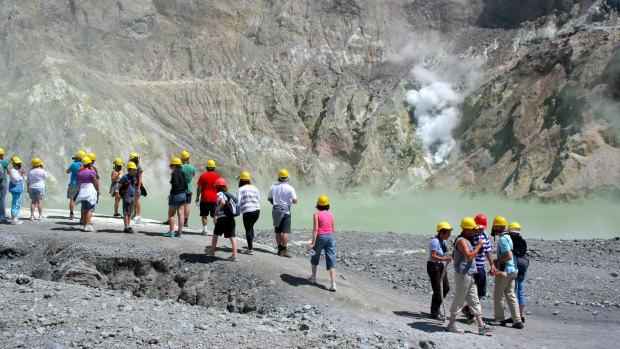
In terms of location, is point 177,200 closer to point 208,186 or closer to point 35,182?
point 208,186

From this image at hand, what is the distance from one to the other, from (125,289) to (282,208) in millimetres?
3344

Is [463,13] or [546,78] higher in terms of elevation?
[463,13]

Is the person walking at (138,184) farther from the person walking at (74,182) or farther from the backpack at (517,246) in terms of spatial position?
the backpack at (517,246)

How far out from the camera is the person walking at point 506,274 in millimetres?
9328

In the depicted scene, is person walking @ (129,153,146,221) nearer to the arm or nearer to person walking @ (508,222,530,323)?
the arm

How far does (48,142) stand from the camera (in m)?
43.3

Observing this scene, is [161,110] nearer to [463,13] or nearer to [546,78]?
[546,78]

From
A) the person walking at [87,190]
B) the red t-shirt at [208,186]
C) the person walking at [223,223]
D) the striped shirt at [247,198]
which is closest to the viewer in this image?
the person walking at [223,223]

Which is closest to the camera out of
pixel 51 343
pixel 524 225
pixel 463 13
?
pixel 51 343

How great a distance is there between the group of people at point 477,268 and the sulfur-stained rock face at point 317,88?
1387 inches

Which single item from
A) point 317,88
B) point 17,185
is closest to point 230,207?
point 17,185

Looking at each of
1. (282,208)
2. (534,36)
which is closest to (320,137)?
(534,36)

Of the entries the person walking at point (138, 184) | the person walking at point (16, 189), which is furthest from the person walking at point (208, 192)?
the person walking at point (16, 189)

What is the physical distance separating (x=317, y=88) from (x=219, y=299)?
59.0 metres
